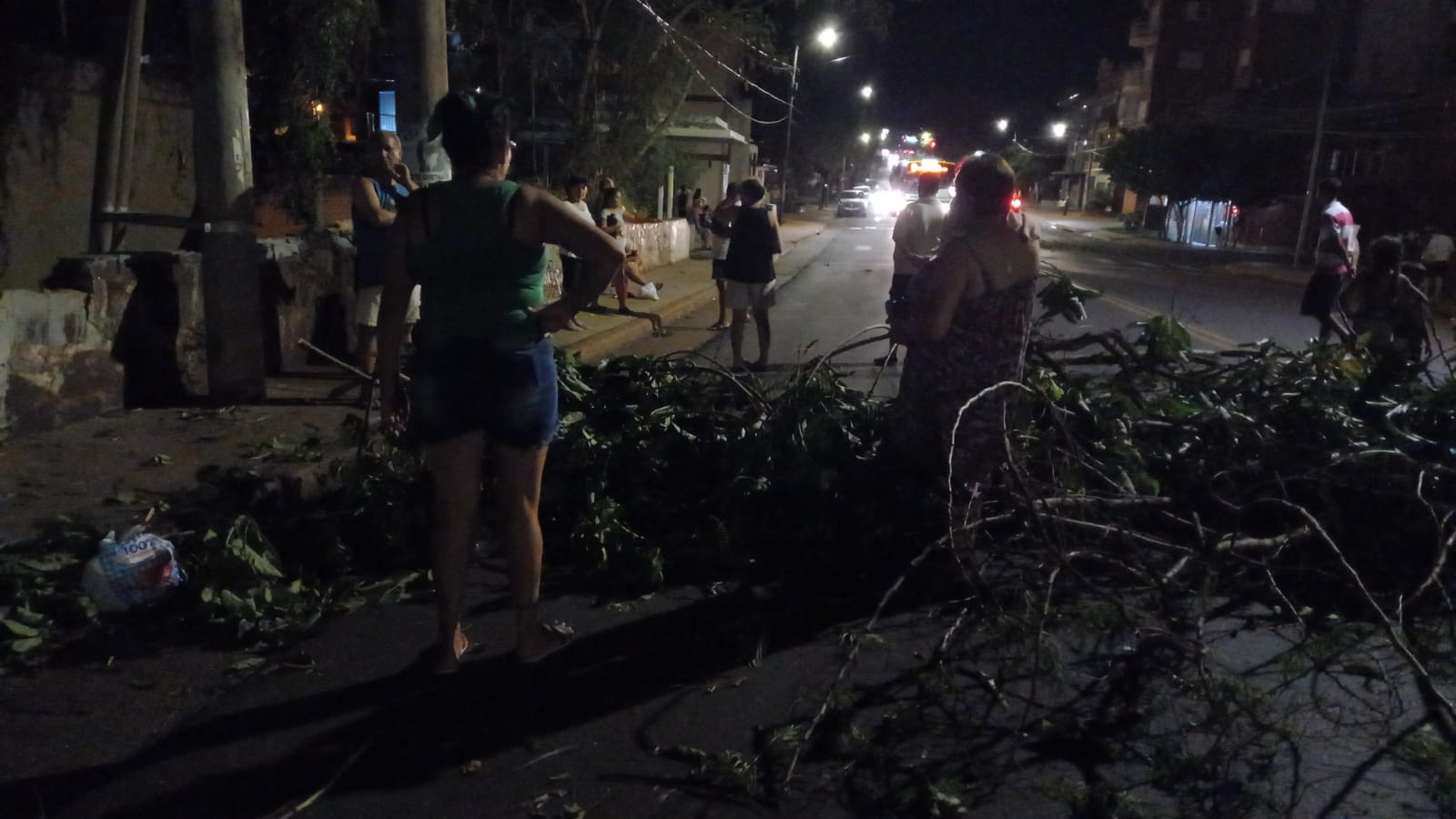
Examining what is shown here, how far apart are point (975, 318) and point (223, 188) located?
4.70m

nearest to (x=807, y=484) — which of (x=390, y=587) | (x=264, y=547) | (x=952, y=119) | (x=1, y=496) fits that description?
(x=390, y=587)

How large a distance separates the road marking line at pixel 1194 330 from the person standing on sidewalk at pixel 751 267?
137 inches

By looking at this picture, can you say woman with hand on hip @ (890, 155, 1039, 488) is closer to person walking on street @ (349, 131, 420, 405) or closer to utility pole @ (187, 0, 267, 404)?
person walking on street @ (349, 131, 420, 405)

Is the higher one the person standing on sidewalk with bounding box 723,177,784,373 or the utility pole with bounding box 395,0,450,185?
the utility pole with bounding box 395,0,450,185

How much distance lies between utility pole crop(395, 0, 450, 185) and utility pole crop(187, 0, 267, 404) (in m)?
1.02

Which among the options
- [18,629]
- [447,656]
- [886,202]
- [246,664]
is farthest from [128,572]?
[886,202]

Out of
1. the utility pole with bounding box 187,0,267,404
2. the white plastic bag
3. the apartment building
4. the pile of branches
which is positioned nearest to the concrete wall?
the utility pole with bounding box 187,0,267,404

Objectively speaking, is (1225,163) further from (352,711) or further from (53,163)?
(352,711)

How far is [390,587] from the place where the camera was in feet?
15.1

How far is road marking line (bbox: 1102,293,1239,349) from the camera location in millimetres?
12875

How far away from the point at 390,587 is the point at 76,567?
4.01 ft

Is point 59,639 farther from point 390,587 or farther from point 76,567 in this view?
point 390,587

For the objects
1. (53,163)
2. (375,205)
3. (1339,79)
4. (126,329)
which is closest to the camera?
(126,329)

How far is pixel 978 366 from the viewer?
4.53 meters
